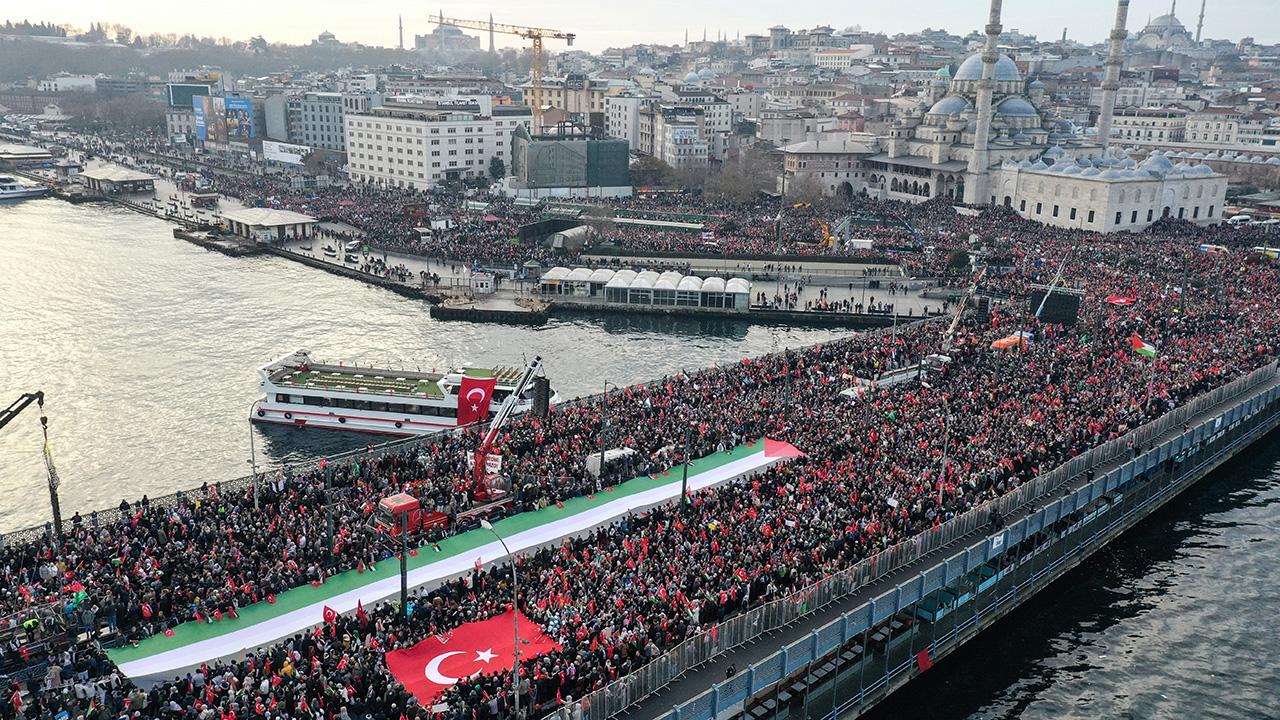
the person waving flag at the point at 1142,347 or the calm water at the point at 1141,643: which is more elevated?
the person waving flag at the point at 1142,347

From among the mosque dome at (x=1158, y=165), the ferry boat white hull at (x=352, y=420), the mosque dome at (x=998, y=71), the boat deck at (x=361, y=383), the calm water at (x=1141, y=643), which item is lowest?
the calm water at (x=1141, y=643)

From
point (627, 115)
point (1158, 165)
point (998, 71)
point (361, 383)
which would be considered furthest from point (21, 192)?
point (1158, 165)

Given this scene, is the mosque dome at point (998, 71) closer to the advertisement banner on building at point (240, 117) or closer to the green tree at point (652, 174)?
the green tree at point (652, 174)

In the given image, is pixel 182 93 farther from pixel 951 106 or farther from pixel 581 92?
pixel 951 106

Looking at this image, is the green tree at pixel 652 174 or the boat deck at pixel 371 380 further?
the green tree at pixel 652 174

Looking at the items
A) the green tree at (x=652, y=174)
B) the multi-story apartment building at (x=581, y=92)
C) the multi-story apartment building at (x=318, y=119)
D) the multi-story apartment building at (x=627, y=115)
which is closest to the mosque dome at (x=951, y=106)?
the green tree at (x=652, y=174)
